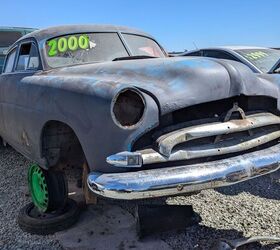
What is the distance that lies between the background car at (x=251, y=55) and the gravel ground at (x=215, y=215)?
2681mm

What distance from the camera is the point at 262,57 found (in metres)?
6.92

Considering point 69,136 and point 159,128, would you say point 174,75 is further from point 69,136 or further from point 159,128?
point 69,136

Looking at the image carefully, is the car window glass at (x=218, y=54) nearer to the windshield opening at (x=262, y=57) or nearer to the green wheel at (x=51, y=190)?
the windshield opening at (x=262, y=57)

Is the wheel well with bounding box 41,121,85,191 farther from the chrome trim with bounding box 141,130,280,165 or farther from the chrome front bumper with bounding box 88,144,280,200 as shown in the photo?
the chrome trim with bounding box 141,130,280,165

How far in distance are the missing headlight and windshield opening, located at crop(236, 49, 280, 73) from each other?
4.34m

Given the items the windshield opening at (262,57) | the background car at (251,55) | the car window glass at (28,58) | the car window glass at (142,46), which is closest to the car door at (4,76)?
the car window glass at (28,58)

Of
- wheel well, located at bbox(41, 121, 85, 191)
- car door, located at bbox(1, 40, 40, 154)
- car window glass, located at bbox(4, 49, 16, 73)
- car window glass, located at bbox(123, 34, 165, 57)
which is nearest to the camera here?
wheel well, located at bbox(41, 121, 85, 191)

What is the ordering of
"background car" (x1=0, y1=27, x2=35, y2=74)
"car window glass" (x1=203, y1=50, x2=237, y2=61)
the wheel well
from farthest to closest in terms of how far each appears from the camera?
"background car" (x1=0, y1=27, x2=35, y2=74) < "car window glass" (x1=203, y1=50, x2=237, y2=61) < the wheel well

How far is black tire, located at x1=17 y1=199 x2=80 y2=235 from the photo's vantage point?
3.33m

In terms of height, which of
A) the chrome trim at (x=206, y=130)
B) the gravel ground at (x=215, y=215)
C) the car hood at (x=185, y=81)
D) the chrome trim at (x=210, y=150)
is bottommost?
the gravel ground at (x=215, y=215)

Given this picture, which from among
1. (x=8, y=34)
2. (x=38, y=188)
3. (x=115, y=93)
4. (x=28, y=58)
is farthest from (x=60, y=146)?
(x=8, y=34)

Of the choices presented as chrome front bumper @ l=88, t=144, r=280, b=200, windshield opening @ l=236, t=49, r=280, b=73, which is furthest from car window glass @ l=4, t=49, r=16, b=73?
windshield opening @ l=236, t=49, r=280, b=73

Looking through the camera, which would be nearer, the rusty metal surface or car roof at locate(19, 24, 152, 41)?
the rusty metal surface

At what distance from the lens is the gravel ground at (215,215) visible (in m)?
3.14
